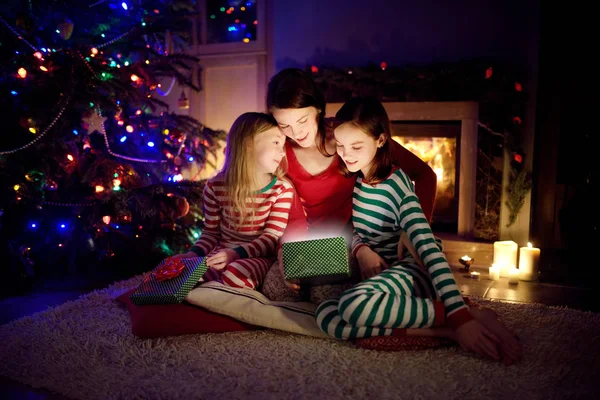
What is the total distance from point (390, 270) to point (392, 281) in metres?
0.07

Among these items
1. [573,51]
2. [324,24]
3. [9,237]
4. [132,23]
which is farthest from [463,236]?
[9,237]

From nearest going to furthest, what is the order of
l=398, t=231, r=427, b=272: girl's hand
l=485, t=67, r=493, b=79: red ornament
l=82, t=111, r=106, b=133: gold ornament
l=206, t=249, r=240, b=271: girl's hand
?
1. l=398, t=231, r=427, b=272: girl's hand
2. l=206, t=249, r=240, b=271: girl's hand
3. l=82, t=111, r=106, b=133: gold ornament
4. l=485, t=67, r=493, b=79: red ornament

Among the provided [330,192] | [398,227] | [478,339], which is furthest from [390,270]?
[330,192]

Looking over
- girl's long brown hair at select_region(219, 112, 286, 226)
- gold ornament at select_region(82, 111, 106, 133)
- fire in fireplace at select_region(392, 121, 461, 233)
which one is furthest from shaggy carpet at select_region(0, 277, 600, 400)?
fire in fireplace at select_region(392, 121, 461, 233)

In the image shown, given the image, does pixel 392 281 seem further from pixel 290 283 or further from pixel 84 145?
pixel 84 145

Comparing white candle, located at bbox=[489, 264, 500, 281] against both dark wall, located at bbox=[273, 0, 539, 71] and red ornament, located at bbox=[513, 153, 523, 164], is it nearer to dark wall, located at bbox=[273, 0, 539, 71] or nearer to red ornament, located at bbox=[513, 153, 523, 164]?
red ornament, located at bbox=[513, 153, 523, 164]

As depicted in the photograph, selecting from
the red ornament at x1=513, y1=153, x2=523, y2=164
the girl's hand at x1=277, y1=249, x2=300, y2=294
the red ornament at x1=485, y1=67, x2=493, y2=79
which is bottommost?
the girl's hand at x1=277, y1=249, x2=300, y2=294

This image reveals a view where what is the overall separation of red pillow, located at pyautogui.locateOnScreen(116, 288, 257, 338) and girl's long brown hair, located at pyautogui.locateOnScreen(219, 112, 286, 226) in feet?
1.56

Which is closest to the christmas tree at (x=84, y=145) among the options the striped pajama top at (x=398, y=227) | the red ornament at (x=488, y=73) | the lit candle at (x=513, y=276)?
the striped pajama top at (x=398, y=227)

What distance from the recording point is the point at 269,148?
6.40 feet

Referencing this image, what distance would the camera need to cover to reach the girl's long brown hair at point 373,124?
1.71m

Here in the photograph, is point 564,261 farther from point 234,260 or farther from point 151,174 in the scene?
point 151,174

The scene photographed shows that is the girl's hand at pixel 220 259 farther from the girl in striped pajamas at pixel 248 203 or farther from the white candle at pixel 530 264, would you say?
the white candle at pixel 530 264

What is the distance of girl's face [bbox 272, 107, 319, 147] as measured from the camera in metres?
1.93
